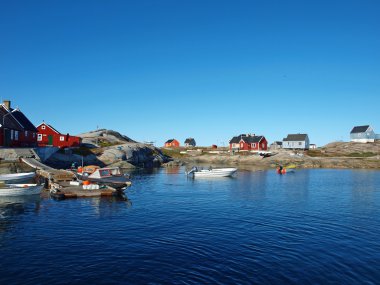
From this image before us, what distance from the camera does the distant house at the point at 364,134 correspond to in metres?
144

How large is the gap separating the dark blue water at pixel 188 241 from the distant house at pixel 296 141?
111 m

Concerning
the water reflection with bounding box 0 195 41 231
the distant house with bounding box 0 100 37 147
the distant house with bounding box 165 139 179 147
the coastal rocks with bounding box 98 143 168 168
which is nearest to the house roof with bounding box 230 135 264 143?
the coastal rocks with bounding box 98 143 168 168

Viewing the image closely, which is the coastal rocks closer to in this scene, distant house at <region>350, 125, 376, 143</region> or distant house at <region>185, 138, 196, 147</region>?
distant house at <region>185, 138, 196, 147</region>

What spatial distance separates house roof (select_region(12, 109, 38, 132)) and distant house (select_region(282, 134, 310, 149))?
373 ft

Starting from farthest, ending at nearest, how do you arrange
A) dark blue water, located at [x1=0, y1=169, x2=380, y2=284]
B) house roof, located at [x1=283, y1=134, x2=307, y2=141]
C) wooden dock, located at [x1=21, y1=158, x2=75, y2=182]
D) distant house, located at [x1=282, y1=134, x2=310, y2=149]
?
house roof, located at [x1=283, y1=134, x2=307, y2=141] → distant house, located at [x1=282, y1=134, x2=310, y2=149] → wooden dock, located at [x1=21, y1=158, x2=75, y2=182] → dark blue water, located at [x1=0, y1=169, x2=380, y2=284]

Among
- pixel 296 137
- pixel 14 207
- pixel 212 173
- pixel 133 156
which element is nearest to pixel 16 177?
pixel 14 207

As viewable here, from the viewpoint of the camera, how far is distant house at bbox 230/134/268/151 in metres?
144

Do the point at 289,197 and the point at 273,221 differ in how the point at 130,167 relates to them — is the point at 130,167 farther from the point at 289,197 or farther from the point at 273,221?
the point at 273,221

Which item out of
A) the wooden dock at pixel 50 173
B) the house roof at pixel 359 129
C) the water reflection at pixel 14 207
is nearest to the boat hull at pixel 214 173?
the wooden dock at pixel 50 173

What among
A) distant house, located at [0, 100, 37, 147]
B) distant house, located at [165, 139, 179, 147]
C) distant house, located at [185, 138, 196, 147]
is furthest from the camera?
distant house, located at [185, 138, 196, 147]

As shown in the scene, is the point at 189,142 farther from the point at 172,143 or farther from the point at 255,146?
the point at 255,146

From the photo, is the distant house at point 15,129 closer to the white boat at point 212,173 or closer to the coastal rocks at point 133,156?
the coastal rocks at point 133,156

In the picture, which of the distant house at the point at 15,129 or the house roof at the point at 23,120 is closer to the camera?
the distant house at the point at 15,129

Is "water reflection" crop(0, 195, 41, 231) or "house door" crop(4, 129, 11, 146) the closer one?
"water reflection" crop(0, 195, 41, 231)
